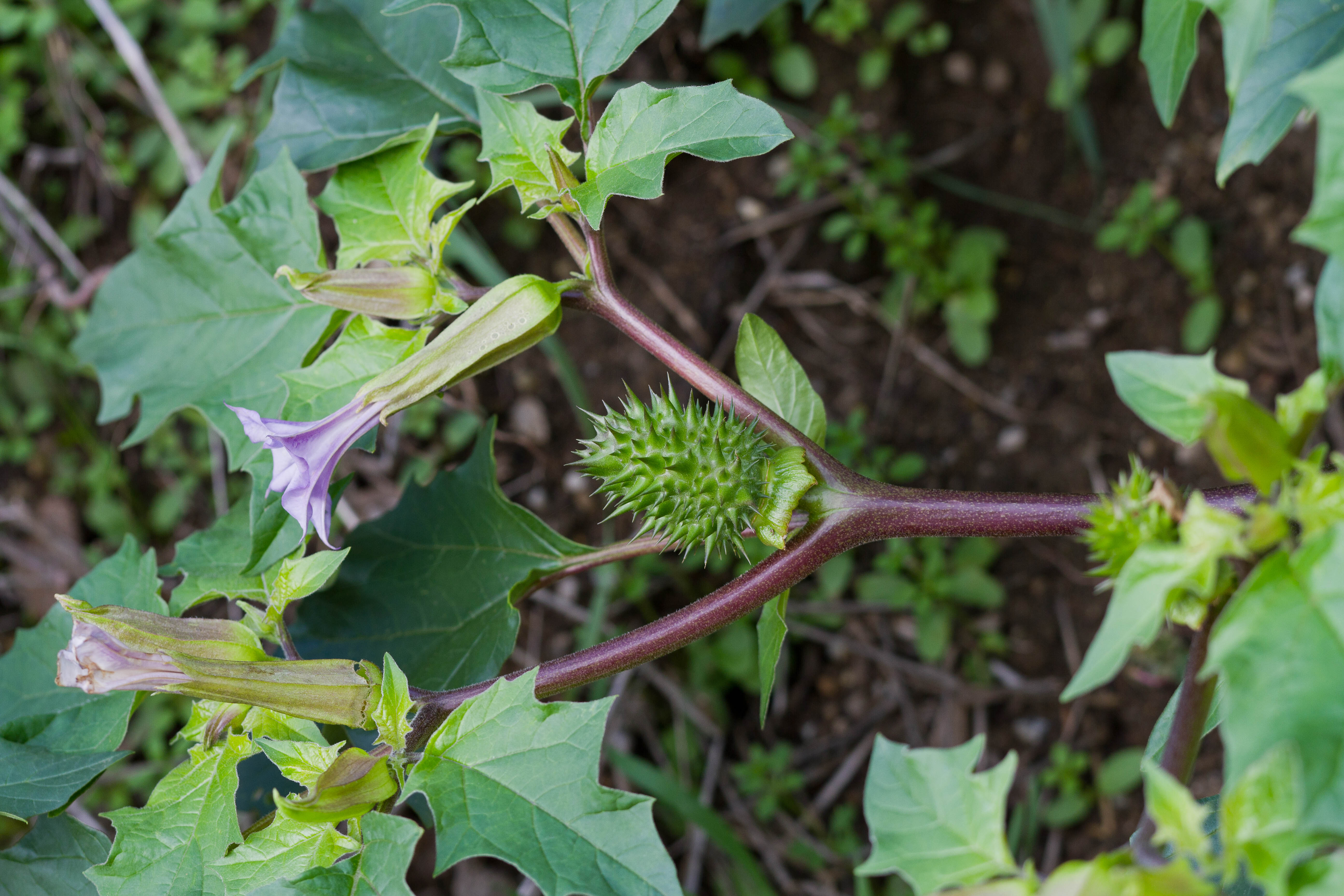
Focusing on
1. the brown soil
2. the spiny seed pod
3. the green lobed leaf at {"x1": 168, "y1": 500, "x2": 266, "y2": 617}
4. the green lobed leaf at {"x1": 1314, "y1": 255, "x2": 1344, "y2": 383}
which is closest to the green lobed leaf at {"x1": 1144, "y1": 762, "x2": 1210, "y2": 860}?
the green lobed leaf at {"x1": 1314, "y1": 255, "x2": 1344, "y2": 383}

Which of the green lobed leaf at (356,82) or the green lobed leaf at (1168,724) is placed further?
the green lobed leaf at (356,82)

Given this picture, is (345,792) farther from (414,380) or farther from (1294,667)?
(1294,667)

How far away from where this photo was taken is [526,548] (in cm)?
150

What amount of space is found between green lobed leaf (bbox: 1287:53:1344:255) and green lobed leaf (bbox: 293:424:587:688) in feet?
3.33

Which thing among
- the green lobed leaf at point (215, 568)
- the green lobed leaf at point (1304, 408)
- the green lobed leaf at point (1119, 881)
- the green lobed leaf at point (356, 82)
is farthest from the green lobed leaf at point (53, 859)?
the green lobed leaf at point (1304, 408)

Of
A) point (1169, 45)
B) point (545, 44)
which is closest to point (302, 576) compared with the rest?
point (545, 44)

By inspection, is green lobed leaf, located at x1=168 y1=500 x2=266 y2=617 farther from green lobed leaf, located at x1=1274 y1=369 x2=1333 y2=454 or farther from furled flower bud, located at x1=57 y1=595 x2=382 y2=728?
green lobed leaf, located at x1=1274 y1=369 x2=1333 y2=454

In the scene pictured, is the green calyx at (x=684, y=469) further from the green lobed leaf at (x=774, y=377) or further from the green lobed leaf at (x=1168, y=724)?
the green lobed leaf at (x=1168, y=724)

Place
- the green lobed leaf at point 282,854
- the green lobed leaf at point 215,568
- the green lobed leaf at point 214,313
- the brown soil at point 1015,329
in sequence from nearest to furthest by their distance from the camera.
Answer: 1. the green lobed leaf at point 282,854
2. the green lobed leaf at point 215,568
3. the green lobed leaf at point 214,313
4. the brown soil at point 1015,329

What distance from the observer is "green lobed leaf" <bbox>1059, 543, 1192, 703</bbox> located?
66cm

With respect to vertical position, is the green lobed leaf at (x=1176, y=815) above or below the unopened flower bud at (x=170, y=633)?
above

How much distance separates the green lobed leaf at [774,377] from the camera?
1204mm

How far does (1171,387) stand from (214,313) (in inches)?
51.9

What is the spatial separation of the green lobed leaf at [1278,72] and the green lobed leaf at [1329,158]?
37 cm
